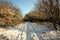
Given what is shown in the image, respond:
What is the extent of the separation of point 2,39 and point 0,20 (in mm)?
12687

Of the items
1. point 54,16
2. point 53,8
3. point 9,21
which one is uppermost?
point 53,8

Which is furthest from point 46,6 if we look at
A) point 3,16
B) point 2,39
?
point 2,39

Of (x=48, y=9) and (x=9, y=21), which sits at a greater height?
(x=48, y=9)

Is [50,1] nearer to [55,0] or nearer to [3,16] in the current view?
[55,0]

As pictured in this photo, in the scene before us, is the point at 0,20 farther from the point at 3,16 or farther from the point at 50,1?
the point at 50,1

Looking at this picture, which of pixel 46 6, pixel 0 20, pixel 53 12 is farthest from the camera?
pixel 0 20

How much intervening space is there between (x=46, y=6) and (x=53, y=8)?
1.63 metres

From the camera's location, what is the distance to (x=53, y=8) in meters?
18.6

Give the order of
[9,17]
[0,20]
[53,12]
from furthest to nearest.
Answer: [9,17] → [0,20] → [53,12]

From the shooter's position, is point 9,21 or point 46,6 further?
point 9,21

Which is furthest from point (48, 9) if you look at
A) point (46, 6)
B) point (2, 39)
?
point (2, 39)

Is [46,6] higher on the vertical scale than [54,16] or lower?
higher

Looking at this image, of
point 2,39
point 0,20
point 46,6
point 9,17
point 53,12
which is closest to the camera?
point 2,39

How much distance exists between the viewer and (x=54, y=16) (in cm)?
1878
